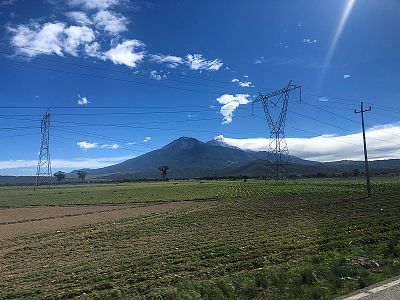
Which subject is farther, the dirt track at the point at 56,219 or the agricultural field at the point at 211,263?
the dirt track at the point at 56,219

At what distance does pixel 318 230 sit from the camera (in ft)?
66.6

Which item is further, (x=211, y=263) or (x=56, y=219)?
(x=56, y=219)

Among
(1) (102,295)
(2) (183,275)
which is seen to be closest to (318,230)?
(2) (183,275)

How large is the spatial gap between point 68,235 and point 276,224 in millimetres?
13522

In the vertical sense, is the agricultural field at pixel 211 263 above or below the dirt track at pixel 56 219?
above

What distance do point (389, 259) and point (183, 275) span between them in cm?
630

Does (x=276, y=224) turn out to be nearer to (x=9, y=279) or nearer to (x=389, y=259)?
(x=389, y=259)

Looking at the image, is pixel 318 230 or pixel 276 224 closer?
pixel 318 230

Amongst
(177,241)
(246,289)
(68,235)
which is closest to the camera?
(246,289)

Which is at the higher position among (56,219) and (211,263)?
(211,263)

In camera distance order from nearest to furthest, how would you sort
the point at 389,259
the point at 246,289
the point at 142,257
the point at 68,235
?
the point at 246,289 → the point at 389,259 → the point at 142,257 → the point at 68,235

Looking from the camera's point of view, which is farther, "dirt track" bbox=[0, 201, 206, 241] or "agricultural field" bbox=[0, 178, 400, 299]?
"dirt track" bbox=[0, 201, 206, 241]

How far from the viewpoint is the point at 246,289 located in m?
9.66

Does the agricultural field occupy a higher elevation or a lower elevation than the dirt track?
higher
